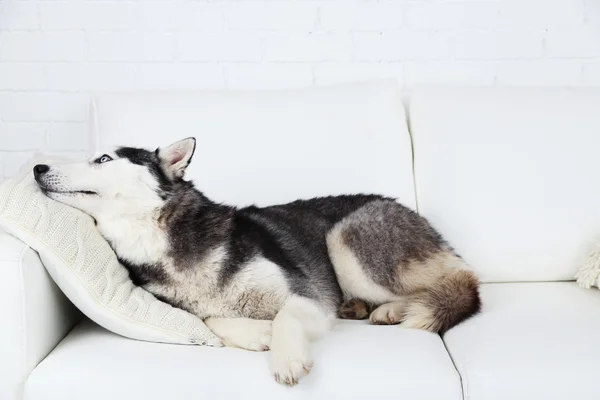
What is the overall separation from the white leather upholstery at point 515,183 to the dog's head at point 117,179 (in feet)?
3.09

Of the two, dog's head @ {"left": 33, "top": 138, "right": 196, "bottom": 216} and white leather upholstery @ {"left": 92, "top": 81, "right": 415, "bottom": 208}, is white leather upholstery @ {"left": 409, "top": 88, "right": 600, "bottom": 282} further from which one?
dog's head @ {"left": 33, "top": 138, "right": 196, "bottom": 216}

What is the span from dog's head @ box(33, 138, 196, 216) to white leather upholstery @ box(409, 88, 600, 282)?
3.09 feet

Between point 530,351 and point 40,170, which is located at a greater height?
point 40,170

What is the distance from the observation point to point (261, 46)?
283 cm

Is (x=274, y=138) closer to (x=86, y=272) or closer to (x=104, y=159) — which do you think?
(x=104, y=159)

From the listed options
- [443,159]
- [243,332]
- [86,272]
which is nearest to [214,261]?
[243,332]

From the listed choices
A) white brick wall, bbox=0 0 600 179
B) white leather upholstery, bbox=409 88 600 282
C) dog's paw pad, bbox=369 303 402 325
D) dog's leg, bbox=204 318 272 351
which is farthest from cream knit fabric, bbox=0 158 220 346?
white brick wall, bbox=0 0 600 179

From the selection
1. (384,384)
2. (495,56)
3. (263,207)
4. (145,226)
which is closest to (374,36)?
(495,56)

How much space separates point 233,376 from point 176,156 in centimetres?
64

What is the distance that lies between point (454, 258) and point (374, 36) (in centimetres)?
115

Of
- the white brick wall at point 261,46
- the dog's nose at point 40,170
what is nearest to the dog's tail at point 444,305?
the dog's nose at point 40,170

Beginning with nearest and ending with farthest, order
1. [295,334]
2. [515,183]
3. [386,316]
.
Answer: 1. [295,334]
2. [386,316]
3. [515,183]

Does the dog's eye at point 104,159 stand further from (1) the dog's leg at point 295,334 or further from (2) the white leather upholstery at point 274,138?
(1) the dog's leg at point 295,334

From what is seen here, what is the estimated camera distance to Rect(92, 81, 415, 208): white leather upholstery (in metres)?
2.29
